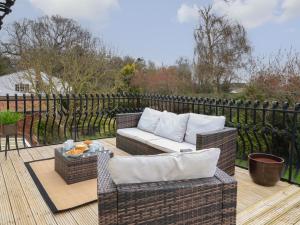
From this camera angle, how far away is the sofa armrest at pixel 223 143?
115 inches

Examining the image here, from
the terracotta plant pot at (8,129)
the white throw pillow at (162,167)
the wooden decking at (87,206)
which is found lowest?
the wooden decking at (87,206)

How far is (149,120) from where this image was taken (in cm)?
443

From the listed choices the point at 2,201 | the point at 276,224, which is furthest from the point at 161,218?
the point at 2,201

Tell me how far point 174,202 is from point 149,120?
2.97 meters

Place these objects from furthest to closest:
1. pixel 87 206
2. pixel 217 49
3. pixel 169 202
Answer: pixel 217 49, pixel 87 206, pixel 169 202

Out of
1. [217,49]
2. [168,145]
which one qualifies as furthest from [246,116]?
[217,49]

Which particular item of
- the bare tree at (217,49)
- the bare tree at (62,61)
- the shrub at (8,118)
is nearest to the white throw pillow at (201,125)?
the shrub at (8,118)

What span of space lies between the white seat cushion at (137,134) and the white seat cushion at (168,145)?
0.17m

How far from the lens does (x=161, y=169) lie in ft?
5.01

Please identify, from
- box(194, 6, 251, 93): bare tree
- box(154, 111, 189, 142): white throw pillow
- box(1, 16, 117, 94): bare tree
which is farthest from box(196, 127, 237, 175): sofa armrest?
box(194, 6, 251, 93): bare tree

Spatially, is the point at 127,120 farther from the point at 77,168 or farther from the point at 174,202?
the point at 174,202

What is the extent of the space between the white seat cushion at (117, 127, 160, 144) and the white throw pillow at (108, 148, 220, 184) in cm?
217

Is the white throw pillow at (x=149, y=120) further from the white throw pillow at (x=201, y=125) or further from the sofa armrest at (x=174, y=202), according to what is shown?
the sofa armrest at (x=174, y=202)

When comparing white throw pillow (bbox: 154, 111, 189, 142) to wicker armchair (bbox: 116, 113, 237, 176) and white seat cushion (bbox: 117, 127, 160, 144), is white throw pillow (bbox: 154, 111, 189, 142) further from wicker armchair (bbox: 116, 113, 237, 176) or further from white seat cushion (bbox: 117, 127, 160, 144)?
wicker armchair (bbox: 116, 113, 237, 176)
